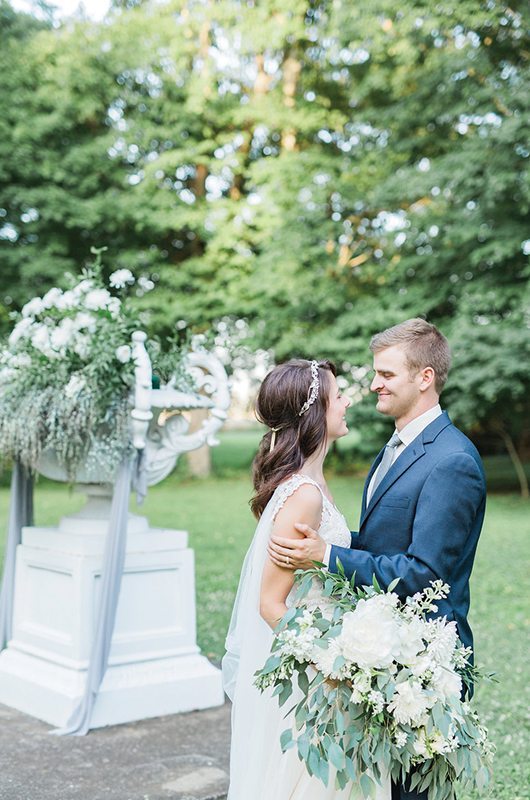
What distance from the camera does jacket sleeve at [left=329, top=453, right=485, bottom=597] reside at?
2.61m

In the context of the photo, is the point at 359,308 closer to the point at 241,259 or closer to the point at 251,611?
the point at 241,259

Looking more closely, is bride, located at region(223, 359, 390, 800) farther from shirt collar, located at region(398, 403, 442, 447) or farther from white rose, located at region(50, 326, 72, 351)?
white rose, located at region(50, 326, 72, 351)

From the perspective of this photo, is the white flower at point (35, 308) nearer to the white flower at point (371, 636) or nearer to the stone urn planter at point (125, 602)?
the stone urn planter at point (125, 602)

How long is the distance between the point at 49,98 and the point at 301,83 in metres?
6.34

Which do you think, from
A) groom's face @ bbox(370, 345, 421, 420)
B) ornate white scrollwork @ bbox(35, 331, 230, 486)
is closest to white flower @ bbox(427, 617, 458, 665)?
groom's face @ bbox(370, 345, 421, 420)

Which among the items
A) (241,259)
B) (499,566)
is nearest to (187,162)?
(241,259)

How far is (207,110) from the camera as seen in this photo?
2156 cm

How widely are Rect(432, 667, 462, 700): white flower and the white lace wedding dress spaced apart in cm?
54

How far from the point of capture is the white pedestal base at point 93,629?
5121 mm

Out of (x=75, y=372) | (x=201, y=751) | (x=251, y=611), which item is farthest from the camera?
(x=75, y=372)

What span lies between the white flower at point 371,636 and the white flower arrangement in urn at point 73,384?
2834 millimetres

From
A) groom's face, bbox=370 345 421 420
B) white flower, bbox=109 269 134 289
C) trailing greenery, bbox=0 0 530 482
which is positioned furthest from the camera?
trailing greenery, bbox=0 0 530 482

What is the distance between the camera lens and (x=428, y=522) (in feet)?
8.64

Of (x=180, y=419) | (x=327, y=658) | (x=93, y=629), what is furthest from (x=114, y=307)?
(x=327, y=658)
